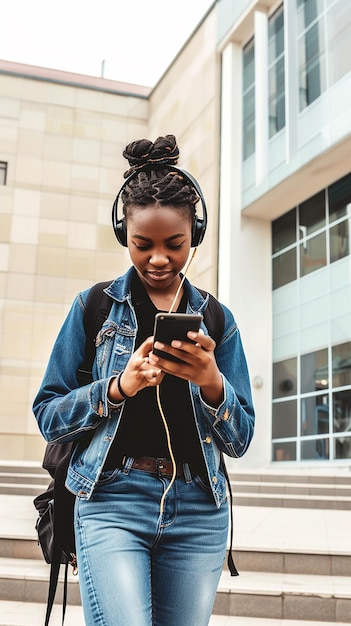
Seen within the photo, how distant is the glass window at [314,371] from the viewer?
1448cm

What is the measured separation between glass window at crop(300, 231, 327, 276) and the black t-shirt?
1378cm

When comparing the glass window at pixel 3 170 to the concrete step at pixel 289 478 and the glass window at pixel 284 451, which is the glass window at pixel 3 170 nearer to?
the glass window at pixel 284 451

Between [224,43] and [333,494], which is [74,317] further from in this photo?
[224,43]

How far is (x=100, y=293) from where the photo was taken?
5.77 ft

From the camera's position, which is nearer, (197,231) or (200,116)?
(197,231)

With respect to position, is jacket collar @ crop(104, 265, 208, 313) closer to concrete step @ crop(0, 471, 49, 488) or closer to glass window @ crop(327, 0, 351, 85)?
concrete step @ crop(0, 471, 49, 488)

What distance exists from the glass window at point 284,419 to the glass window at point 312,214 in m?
4.13

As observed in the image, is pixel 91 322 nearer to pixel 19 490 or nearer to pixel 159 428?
pixel 159 428

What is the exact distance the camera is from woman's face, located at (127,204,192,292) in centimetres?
161

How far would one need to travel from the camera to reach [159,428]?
5.25ft

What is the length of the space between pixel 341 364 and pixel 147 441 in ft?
42.3

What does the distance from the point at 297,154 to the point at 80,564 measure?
45.9 feet

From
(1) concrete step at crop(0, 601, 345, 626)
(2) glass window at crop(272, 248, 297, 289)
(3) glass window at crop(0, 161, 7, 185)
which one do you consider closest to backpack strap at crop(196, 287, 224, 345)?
(1) concrete step at crop(0, 601, 345, 626)

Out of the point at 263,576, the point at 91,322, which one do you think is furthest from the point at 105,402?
the point at 263,576
